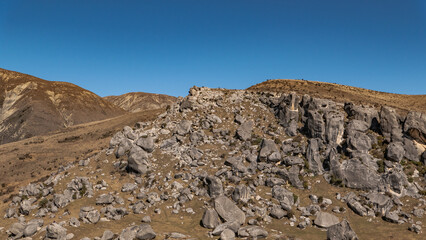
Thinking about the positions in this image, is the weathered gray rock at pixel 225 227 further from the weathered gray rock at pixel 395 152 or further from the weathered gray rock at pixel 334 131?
the weathered gray rock at pixel 395 152

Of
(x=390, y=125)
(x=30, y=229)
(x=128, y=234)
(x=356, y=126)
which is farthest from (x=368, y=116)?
(x=30, y=229)

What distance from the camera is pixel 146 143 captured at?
115 ft

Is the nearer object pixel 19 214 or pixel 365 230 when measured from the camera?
pixel 365 230

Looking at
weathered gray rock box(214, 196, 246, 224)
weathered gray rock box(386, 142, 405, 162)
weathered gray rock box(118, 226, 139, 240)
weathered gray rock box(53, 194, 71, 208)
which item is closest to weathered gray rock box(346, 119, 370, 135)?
weathered gray rock box(386, 142, 405, 162)

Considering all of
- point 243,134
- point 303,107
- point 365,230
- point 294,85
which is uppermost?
point 294,85

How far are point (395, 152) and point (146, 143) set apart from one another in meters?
33.3

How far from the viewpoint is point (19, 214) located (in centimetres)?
2652

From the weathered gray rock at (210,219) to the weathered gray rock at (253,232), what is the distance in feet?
9.40

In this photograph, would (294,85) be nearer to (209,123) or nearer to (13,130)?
(209,123)

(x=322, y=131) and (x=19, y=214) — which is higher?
(x=322, y=131)

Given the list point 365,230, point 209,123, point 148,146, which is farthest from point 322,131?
point 148,146

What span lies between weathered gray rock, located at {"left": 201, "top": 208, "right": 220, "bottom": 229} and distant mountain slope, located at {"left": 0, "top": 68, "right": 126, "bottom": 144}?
321ft

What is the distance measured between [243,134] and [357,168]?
15.2 m

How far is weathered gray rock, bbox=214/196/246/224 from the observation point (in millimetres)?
23953
